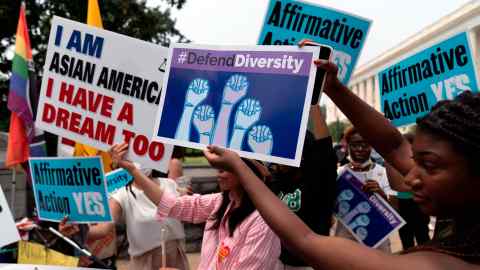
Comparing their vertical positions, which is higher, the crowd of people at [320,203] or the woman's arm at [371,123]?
the woman's arm at [371,123]

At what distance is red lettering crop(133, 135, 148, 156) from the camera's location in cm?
293

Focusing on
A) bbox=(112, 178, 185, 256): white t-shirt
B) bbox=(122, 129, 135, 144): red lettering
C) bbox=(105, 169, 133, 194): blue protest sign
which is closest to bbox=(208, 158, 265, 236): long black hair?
bbox=(122, 129, 135, 144): red lettering

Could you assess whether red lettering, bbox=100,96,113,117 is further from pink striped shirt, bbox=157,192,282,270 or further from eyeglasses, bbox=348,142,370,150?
eyeglasses, bbox=348,142,370,150

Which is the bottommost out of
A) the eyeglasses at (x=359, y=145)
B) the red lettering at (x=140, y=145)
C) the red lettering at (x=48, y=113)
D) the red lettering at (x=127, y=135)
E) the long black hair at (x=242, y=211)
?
the long black hair at (x=242, y=211)

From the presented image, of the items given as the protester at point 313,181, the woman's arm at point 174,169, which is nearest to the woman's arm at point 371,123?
the protester at point 313,181

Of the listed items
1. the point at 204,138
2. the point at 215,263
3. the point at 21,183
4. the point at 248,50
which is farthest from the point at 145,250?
the point at 21,183

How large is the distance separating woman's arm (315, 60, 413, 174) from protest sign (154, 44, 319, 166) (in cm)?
11

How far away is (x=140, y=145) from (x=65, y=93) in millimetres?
569

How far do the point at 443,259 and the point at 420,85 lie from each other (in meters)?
2.37

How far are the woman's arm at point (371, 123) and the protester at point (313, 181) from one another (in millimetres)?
966

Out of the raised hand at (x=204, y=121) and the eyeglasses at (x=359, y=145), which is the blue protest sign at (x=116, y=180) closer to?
the eyeglasses at (x=359, y=145)

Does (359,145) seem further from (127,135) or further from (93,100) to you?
(93,100)

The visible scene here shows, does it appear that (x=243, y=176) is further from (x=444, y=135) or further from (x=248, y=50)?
(x=248, y=50)

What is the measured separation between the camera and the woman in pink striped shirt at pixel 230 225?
2.21 m
